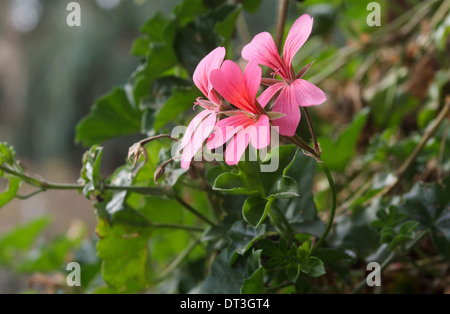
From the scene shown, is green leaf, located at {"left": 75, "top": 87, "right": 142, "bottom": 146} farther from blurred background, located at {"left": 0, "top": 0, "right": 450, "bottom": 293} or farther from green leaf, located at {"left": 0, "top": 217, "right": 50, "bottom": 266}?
green leaf, located at {"left": 0, "top": 217, "right": 50, "bottom": 266}

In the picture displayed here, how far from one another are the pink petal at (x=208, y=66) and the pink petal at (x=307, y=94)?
0.16 ft

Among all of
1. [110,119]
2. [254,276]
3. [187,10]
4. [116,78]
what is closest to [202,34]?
[187,10]

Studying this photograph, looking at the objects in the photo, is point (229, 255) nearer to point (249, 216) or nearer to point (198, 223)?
point (249, 216)

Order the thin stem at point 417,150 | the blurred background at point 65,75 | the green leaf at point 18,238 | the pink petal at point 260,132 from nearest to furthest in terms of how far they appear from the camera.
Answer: the pink petal at point 260,132 → the thin stem at point 417,150 → the green leaf at point 18,238 → the blurred background at point 65,75

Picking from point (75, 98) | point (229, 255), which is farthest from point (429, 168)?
point (75, 98)

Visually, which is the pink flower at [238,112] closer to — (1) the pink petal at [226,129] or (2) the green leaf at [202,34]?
(1) the pink petal at [226,129]

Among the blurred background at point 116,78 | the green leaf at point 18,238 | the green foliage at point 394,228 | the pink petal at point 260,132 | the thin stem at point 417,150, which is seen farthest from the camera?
the green leaf at point 18,238

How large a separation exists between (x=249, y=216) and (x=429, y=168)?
35 centimetres

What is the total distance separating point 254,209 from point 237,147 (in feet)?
0.19

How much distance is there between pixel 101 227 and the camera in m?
0.39

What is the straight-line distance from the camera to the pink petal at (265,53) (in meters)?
0.27

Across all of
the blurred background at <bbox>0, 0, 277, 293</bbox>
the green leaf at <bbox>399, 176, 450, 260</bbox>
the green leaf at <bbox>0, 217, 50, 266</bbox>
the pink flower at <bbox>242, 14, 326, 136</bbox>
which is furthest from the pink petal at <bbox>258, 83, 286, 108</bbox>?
the blurred background at <bbox>0, 0, 277, 293</bbox>

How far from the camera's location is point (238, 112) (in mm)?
265

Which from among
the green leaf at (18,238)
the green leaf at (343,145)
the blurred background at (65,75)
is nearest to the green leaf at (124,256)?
the green leaf at (343,145)
